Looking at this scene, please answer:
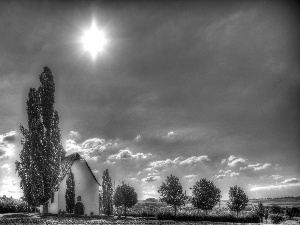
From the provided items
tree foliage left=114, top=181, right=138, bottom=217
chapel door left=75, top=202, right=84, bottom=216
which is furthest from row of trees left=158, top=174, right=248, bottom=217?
chapel door left=75, top=202, right=84, bottom=216

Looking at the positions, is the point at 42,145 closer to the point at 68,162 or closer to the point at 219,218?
the point at 68,162

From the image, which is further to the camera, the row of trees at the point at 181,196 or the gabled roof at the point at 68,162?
the row of trees at the point at 181,196

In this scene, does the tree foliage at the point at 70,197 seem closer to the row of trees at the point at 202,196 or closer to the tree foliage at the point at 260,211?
the row of trees at the point at 202,196

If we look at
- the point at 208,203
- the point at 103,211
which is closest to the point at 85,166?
the point at 103,211

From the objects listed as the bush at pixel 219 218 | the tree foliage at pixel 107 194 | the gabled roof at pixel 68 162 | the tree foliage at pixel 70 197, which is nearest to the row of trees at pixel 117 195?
the tree foliage at pixel 107 194

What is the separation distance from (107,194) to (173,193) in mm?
14521

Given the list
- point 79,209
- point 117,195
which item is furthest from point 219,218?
point 117,195

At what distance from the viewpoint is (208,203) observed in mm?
69812

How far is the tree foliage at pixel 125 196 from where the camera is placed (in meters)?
75.2

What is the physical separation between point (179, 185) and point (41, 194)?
113 ft

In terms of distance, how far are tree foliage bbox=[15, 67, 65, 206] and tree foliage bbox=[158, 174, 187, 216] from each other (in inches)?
1162

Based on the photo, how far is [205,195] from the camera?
70.3 metres

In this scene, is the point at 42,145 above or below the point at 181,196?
above

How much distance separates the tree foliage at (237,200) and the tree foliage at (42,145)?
41198 millimetres
